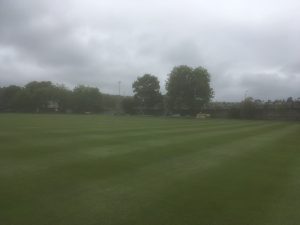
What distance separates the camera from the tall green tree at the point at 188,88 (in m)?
97.1

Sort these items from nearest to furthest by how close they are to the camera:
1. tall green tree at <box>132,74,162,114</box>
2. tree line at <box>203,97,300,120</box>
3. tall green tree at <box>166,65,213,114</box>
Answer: tree line at <box>203,97,300,120</box>
tall green tree at <box>166,65,213,114</box>
tall green tree at <box>132,74,162,114</box>

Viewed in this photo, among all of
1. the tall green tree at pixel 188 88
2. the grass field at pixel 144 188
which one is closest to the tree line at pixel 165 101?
the tall green tree at pixel 188 88

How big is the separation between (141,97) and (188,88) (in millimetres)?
17139

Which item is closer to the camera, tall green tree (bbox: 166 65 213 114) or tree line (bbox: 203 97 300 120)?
tree line (bbox: 203 97 300 120)

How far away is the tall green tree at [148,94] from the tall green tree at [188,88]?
8.21 m

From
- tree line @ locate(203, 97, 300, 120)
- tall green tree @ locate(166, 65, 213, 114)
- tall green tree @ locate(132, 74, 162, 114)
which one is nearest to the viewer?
tree line @ locate(203, 97, 300, 120)

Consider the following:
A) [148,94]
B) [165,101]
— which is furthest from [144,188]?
[148,94]

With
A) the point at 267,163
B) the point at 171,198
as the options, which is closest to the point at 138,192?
the point at 171,198

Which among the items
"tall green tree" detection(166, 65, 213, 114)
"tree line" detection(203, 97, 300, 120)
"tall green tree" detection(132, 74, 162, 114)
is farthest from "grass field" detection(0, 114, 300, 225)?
"tall green tree" detection(132, 74, 162, 114)

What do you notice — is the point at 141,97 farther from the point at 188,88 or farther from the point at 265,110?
the point at 265,110

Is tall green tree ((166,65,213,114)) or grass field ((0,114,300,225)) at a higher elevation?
tall green tree ((166,65,213,114))

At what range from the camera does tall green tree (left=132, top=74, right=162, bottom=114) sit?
107 metres

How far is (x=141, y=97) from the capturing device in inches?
4247

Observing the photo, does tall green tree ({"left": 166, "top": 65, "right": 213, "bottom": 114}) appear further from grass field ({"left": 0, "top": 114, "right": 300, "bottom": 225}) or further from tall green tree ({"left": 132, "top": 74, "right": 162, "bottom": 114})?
grass field ({"left": 0, "top": 114, "right": 300, "bottom": 225})
